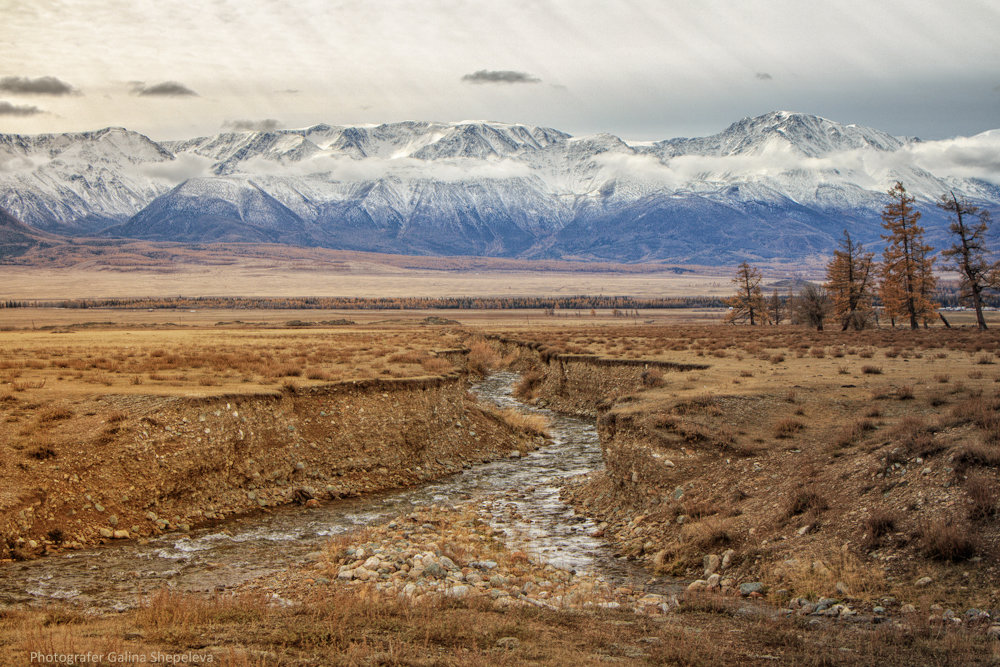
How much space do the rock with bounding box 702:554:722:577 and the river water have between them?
56.5 inches

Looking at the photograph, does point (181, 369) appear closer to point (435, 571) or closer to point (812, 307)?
A: point (435, 571)

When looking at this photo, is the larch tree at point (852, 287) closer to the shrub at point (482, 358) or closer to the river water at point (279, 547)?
the shrub at point (482, 358)

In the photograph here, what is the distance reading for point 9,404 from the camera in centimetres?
2367

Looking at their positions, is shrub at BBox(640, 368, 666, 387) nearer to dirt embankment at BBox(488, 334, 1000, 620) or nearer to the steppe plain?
the steppe plain

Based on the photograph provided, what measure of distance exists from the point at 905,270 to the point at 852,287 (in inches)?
212

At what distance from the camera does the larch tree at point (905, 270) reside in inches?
2657

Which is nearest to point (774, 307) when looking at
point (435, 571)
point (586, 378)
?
point (586, 378)

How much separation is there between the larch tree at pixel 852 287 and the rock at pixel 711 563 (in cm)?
6259

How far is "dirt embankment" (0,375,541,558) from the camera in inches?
768

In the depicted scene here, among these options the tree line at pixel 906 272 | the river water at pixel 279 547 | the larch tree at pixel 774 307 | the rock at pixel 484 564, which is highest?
the tree line at pixel 906 272

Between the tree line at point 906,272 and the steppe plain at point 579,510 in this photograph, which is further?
the tree line at point 906,272

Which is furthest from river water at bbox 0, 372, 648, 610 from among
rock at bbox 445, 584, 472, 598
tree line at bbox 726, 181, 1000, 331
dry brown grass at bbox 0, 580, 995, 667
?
tree line at bbox 726, 181, 1000, 331

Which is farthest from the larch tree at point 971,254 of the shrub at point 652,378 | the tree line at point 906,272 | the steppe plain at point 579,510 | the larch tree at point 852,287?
the shrub at point 652,378

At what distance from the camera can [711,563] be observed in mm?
16328
